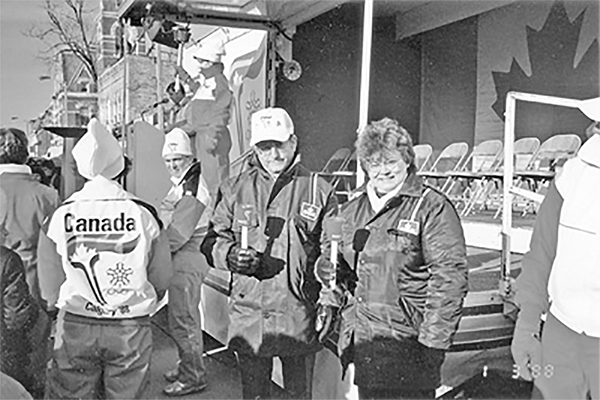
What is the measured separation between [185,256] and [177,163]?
1.10ft

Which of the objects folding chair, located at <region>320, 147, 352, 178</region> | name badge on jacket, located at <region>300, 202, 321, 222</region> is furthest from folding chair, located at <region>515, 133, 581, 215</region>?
name badge on jacket, located at <region>300, 202, 321, 222</region>

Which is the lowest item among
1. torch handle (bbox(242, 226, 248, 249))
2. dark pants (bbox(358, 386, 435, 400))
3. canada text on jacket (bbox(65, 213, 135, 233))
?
dark pants (bbox(358, 386, 435, 400))

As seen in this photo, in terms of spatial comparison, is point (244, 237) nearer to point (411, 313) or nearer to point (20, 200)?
point (411, 313)

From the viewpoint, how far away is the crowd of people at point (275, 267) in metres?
2.28

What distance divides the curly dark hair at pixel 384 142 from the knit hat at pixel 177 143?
609 mm

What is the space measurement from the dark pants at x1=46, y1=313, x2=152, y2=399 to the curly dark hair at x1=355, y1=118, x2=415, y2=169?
976 mm

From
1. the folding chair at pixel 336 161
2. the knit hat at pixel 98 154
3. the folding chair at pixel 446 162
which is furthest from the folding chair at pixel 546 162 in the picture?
the knit hat at pixel 98 154

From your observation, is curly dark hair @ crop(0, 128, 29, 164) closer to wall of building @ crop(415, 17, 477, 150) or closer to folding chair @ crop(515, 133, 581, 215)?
wall of building @ crop(415, 17, 477, 150)

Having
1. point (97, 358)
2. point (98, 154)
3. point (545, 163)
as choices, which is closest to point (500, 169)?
point (545, 163)

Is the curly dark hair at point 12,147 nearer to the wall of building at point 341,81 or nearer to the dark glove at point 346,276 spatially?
the wall of building at point 341,81

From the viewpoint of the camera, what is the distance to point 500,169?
103 inches

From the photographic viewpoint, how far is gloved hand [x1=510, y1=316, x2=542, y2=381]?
2359 mm

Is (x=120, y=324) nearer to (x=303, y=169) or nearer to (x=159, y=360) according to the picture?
(x=159, y=360)
